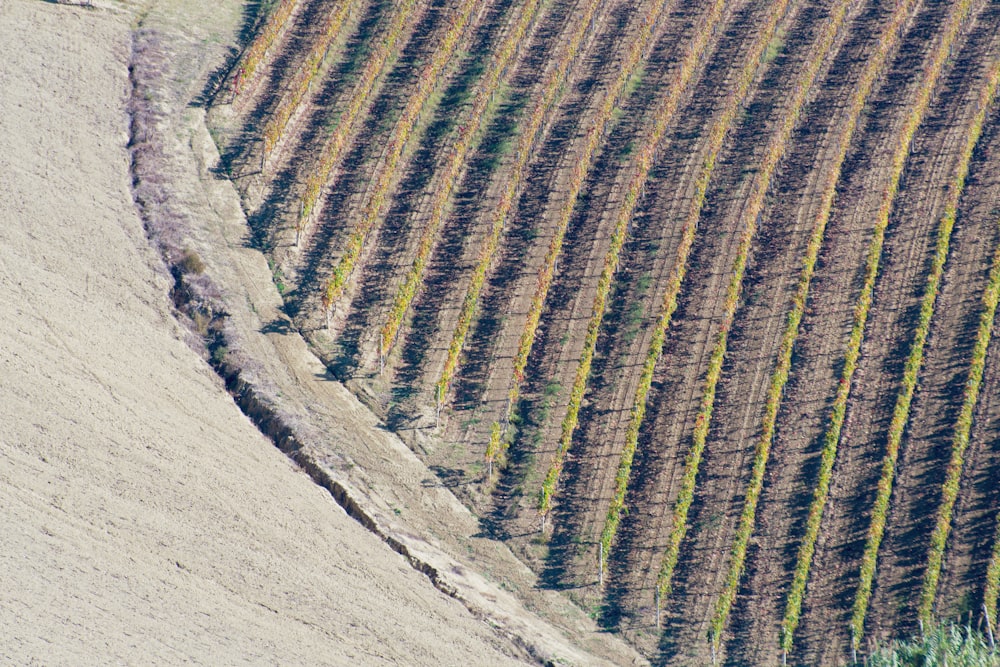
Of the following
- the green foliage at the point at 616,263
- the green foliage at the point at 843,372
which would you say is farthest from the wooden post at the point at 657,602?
the green foliage at the point at 843,372

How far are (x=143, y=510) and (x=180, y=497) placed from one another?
3.37 feet

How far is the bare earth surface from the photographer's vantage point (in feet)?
82.8

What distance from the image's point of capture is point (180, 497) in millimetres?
27953

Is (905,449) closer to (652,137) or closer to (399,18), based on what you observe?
(652,137)

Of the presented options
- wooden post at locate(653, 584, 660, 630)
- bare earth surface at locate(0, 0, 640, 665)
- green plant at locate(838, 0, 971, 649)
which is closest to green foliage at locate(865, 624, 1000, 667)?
green plant at locate(838, 0, 971, 649)

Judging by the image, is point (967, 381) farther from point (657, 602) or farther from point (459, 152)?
point (459, 152)

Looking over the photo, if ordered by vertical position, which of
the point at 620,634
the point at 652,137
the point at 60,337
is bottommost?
the point at 620,634

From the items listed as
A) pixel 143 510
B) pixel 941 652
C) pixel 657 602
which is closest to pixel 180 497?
pixel 143 510

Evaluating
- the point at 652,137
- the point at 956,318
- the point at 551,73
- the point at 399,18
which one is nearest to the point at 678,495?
the point at 956,318

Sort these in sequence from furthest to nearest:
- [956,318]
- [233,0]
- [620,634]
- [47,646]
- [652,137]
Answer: [233,0]
[652,137]
[956,318]
[620,634]
[47,646]

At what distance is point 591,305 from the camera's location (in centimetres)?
3578

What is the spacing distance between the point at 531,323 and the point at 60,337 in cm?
1372

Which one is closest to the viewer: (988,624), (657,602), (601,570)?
(988,624)

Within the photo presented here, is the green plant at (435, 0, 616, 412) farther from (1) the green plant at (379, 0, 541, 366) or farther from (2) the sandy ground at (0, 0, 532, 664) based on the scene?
(2) the sandy ground at (0, 0, 532, 664)
